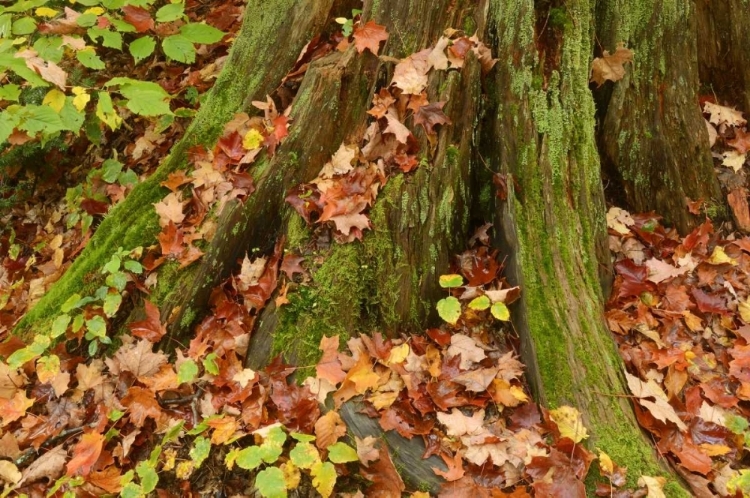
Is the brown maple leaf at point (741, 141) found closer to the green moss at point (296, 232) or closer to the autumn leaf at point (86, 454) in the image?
the green moss at point (296, 232)

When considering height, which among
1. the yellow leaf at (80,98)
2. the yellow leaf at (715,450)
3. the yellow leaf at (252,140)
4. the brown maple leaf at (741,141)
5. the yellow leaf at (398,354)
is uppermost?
the yellow leaf at (80,98)

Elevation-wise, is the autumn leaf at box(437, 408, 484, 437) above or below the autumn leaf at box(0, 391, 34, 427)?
above

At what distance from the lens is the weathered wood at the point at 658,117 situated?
379cm

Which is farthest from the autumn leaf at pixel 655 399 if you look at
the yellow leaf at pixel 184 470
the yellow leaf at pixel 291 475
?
the yellow leaf at pixel 184 470

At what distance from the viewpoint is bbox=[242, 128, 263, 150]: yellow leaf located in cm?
328

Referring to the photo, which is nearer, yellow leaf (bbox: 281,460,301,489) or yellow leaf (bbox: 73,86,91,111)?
yellow leaf (bbox: 281,460,301,489)

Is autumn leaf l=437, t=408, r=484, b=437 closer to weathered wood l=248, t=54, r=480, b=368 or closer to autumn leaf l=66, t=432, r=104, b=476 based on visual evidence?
weathered wood l=248, t=54, r=480, b=368

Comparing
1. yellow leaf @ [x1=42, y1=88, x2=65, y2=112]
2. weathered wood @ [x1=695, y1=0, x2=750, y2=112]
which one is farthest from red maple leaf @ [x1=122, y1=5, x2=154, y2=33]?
Result: weathered wood @ [x1=695, y1=0, x2=750, y2=112]

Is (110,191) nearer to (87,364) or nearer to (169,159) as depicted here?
(169,159)

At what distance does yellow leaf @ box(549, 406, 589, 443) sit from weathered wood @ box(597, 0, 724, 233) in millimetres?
2114

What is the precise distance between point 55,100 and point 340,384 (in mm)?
2843

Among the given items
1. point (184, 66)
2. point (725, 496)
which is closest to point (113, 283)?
point (184, 66)

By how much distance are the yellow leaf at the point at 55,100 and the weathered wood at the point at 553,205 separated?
115 inches

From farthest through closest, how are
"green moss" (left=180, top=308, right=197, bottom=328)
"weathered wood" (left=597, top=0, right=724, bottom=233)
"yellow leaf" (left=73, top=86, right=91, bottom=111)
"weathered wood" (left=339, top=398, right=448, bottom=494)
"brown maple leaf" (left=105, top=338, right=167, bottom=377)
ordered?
"weathered wood" (left=597, top=0, right=724, bottom=233)
"yellow leaf" (left=73, top=86, right=91, bottom=111)
"green moss" (left=180, top=308, right=197, bottom=328)
"brown maple leaf" (left=105, top=338, right=167, bottom=377)
"weathered wood" (left=339, top=398, right=448, bottom=494)
